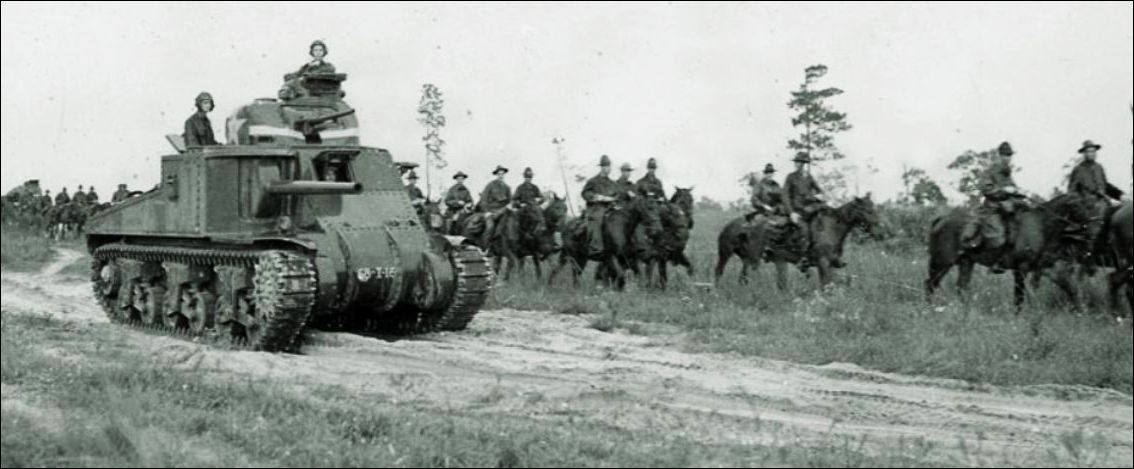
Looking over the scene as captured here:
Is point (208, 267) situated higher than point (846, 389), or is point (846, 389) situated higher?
point (208, 267)

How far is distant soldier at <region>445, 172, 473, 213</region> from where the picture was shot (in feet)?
84.0

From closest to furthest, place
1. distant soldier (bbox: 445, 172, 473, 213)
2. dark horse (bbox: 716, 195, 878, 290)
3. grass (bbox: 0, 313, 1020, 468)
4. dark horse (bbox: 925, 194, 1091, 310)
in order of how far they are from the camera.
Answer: grass (bbox: 0, 313, 1020, 468)
dark horse (bbox: 925, 194, 1091, 310)
dark horse (bbox: 716, 195, 878, 290)
distant soldier (bbox: 445, 172, 473, 213)

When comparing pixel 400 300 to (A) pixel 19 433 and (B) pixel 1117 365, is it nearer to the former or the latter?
(A) pixel 19 433

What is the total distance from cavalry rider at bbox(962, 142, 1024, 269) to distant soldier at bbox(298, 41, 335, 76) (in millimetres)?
8461

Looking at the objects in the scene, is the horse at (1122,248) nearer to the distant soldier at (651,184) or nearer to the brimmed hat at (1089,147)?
the brimmed hat at (1089,147)

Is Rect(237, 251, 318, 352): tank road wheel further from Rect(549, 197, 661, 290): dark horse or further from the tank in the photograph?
Rect(549, 197, 661, 290): dark horse

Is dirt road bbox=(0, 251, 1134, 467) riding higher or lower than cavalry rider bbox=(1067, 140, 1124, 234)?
lower

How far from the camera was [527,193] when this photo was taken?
74.2 feet

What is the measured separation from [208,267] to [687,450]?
8.27 metres

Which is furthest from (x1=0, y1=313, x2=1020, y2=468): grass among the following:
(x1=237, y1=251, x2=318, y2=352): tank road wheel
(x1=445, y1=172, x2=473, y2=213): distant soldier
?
(x1=445, y1=172, x2=473, y2=213): distant soldier

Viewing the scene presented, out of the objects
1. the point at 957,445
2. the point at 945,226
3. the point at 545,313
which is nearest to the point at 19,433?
the point at 957,445

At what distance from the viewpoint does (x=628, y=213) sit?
19609 mm

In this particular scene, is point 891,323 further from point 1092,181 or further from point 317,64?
point 317,64

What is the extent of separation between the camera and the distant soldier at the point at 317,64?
15.4 metres
